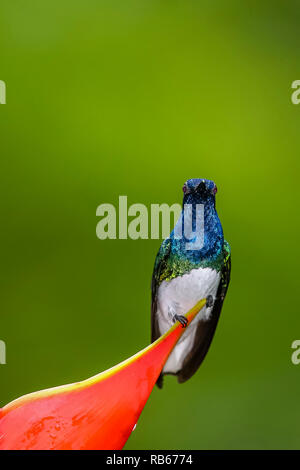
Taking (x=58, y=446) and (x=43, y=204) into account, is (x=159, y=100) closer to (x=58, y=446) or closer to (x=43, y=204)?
(x=43, y=204)

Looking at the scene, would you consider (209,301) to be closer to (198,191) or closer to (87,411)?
(198,191)

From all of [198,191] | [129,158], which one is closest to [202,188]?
[198,191]

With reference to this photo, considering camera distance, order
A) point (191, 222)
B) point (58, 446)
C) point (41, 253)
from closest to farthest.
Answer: point (58, 446) → point (191, 222) → point (41, 253)

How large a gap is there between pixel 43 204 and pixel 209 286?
1.73 feet

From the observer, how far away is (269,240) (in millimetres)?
1131

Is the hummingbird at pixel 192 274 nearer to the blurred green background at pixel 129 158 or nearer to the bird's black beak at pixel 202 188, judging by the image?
the bird's black beak at pixel 202 188

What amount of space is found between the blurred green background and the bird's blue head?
1.37 ft

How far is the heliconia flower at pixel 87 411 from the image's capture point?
38 centimetres

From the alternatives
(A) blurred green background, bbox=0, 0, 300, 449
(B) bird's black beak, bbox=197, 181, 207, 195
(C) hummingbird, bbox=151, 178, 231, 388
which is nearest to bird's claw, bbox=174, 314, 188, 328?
(C) hummingbird, bbox=151, 178, 231, 388

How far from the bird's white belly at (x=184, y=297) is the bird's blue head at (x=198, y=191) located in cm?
11

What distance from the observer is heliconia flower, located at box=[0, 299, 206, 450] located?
1.26ft

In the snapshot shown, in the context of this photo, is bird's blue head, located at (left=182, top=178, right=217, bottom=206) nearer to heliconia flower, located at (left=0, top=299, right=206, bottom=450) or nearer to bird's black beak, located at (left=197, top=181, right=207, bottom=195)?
bird's black beak, located at (left=197, top=181, right=207, bottom=195)

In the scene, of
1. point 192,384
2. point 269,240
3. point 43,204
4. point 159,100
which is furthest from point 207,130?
point 192,384

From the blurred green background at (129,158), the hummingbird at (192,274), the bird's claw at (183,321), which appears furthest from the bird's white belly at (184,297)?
the blurred green background at (129,158)
